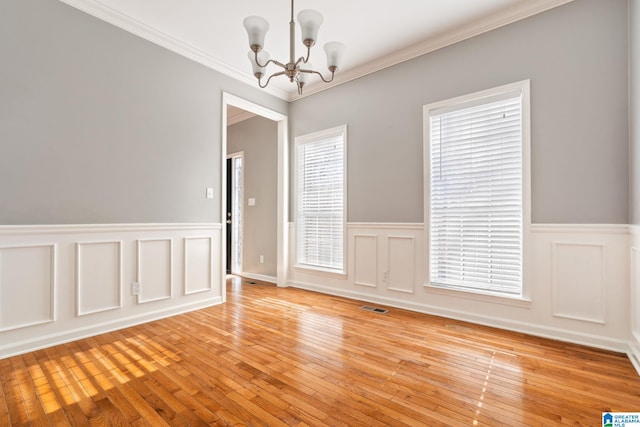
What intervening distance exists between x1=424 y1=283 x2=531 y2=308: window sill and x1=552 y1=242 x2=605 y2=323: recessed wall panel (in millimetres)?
Result: 237

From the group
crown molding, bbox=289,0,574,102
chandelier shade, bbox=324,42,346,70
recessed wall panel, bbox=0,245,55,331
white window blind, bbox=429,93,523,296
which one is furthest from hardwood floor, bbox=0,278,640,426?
crown molding, bbox=289,0,574,102

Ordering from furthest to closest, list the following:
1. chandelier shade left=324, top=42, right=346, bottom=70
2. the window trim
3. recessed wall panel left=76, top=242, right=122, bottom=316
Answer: the window trim < recessed wall panel left=76, top=242, right=122, bottom=316 < chandelier shade left=324, top=42, right=346, bottom=70

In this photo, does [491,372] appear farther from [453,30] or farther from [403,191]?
[453,30]

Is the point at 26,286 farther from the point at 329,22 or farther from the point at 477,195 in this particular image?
the point at 477,195

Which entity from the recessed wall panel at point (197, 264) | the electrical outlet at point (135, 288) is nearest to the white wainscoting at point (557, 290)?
the recessed wall panel at point (197, 264)

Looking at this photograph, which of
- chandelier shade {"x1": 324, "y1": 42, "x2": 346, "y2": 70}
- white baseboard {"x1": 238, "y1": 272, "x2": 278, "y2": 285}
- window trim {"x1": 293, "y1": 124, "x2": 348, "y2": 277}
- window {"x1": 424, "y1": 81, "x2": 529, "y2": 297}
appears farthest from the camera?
white baseboard {"x1": 238, "y1": 272, "x2": 278, "y2": 285}

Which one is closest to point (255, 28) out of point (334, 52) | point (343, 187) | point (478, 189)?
point (334, 52)

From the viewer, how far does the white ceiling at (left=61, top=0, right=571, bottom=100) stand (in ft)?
9.02

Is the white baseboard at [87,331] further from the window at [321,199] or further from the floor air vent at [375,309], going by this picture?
the floor air vent at [375,309]

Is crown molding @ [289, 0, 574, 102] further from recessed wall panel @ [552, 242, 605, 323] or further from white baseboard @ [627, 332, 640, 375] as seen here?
white baseboard @ [627, 332, 640, 375]

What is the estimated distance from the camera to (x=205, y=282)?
12.0 feet

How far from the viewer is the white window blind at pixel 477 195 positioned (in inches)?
112

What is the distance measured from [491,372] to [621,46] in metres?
2.65

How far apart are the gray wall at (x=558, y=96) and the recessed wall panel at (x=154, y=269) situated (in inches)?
103
